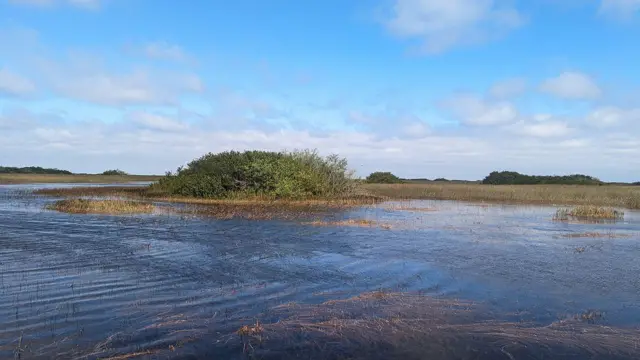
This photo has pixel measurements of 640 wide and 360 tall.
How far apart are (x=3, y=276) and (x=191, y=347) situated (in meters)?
6.58

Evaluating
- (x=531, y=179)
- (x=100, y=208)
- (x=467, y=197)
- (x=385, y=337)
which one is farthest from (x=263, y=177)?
(x=531, y=179)

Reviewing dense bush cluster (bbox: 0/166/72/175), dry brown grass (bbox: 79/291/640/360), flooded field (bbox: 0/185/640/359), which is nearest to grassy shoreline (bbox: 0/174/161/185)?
dense bush cluster (bbox: 0/166/72/175)

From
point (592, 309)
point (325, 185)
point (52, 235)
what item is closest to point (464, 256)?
point (592, 309)

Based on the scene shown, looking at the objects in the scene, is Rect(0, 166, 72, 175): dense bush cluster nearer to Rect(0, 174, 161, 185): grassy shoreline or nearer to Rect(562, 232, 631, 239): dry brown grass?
Rect(0, 174, 161, 185): grassy shoreline

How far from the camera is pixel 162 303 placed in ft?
31.0

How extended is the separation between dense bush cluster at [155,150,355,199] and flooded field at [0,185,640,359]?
2014cm

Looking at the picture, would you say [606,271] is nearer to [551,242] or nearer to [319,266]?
[551,242]

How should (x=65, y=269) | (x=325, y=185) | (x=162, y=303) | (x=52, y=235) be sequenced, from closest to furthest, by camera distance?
1. (x=162, y=303)
2. (x=65, y=269)
3. (x=52, y=235)
4. (x=325, y=185)

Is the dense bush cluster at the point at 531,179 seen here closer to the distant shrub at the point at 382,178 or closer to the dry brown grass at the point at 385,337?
the distant shrub at the point at 382,178

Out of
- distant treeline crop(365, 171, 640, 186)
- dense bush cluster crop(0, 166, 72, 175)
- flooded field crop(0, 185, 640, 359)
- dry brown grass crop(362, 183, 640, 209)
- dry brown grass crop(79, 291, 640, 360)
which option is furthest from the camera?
dense bush cluster crop(0, 166, 72, 175)

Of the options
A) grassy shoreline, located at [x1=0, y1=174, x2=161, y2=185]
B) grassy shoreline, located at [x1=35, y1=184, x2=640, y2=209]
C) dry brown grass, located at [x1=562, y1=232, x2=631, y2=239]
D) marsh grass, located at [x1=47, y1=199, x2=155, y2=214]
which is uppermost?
grassy shoreline, located at [x1=0, y1=174, x2=161, y2=185]

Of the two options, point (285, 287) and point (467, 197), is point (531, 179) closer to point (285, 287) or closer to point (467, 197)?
point (467, 197)

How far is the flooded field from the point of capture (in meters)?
7.67

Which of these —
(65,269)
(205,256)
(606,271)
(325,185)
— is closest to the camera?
(65,269)
